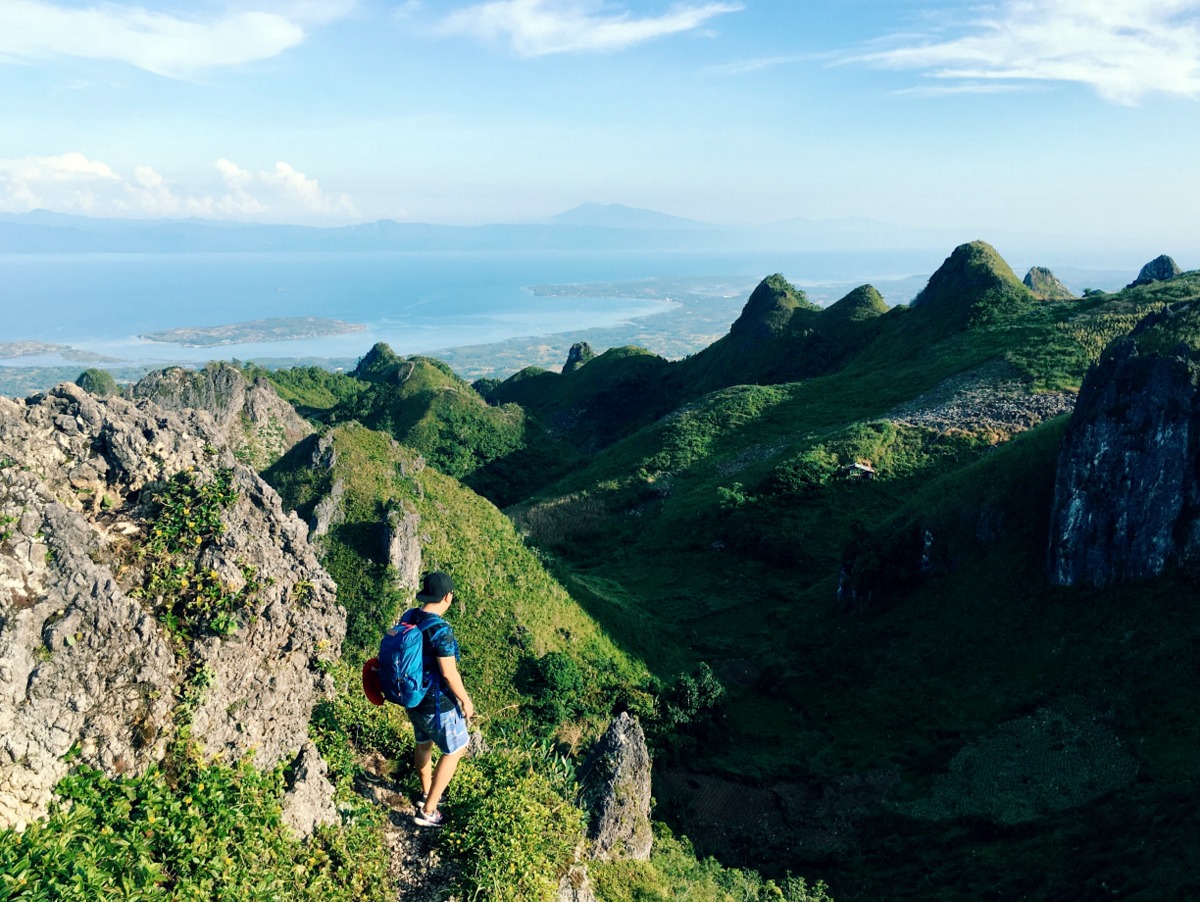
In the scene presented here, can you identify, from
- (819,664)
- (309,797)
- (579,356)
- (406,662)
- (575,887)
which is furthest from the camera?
(579,356)

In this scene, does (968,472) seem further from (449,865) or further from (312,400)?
(312,400)

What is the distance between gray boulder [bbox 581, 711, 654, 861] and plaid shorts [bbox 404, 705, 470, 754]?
5146mm

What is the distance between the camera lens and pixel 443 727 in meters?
8.78

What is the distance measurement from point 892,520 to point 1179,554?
11.3 metres

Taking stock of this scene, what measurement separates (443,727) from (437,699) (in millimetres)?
378

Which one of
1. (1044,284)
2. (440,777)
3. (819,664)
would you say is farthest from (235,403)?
(1044,284)

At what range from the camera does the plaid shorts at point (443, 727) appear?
8766 millimetres

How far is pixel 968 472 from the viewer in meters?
34.8

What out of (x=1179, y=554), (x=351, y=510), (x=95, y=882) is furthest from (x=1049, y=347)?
(x=95, y=882)

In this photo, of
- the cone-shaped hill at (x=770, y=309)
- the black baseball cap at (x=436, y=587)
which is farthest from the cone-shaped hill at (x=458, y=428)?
the black baseball cap at (x=436, y=587)

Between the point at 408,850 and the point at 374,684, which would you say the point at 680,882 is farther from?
the point at 374,684

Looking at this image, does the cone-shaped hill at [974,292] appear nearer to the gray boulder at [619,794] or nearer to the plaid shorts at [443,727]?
the gray boulder at [619,794]

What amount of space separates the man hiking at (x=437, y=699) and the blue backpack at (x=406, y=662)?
0.02m

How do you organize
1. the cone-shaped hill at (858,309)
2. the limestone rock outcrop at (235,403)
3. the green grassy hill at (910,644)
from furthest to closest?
the cone-shaped hill at (858,309)
the limestone rock outcrop at (235,403)
the green grassy hill at (910,644)
